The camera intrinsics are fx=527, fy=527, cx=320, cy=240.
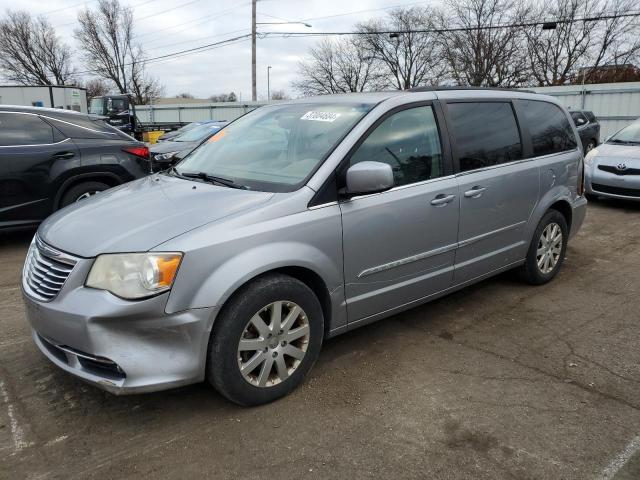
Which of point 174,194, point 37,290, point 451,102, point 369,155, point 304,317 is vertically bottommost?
point 304,317

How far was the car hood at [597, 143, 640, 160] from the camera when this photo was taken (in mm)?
8531

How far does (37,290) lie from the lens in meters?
2.79

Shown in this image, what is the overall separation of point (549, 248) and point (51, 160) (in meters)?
5.53

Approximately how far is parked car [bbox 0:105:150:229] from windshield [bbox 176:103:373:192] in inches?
117

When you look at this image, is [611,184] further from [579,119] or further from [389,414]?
[389,414]

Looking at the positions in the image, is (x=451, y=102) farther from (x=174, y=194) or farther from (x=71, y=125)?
(x=71, y=125)

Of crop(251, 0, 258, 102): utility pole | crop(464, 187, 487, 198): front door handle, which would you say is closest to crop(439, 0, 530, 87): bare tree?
crop(251, 0, 258, 102): utility pole

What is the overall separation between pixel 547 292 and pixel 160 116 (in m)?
33.6

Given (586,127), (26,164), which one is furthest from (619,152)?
(26,164)

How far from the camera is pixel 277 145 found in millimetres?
3574

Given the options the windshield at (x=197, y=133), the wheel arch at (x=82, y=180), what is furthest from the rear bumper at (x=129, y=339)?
the windshield at (x=197, y=133)

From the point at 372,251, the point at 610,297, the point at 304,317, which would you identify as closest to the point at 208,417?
the point at 304,317

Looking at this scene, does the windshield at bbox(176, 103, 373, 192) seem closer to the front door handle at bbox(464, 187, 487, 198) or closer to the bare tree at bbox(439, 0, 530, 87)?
the front door handle at bbox(464, 187, 487, 198)

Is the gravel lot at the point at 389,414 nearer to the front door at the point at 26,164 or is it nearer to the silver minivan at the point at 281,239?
the silver minivan at the point at 281,239
